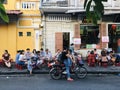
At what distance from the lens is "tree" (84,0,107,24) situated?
80.0 inches

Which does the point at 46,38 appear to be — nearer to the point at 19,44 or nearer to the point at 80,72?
the point at 19,44

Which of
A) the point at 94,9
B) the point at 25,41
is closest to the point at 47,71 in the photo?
the point at 25,41

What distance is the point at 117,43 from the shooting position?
77.4 ft

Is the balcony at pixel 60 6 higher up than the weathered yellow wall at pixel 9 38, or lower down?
higher up

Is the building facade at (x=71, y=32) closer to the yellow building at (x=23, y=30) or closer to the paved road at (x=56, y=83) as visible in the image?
the yellow building at (x=23, y=30)

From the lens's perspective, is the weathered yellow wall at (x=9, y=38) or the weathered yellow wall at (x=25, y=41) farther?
the weathered yellow wall at (x=25, y=41)

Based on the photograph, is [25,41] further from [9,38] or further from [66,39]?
[66,39]

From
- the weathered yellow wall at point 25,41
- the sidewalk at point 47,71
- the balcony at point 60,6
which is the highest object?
the balcony at point 60,6

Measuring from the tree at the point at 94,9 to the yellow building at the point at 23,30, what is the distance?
21082 mm

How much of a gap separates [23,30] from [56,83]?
8080 millimetres

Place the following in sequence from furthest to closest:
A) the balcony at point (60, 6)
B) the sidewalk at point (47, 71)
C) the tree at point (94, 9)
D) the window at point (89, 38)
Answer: the window at point (89, 38) < the balcony at point (60, 6) < the sidewalk at point (47, 71) < the tree at point (94, 9)

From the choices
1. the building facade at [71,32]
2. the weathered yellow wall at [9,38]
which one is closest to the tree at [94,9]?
the building facade at [71,32]

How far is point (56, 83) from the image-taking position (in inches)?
627

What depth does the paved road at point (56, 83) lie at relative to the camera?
47.6 ft
